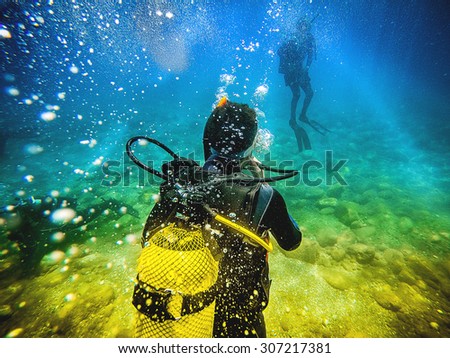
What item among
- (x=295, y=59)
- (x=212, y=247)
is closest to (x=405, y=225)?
(x=212, y=247)

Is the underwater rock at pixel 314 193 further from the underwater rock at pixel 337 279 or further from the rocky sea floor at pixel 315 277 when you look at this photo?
the underwater rock at pixel 337 279

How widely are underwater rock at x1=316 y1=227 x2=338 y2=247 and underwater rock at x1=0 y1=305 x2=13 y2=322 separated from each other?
554cm

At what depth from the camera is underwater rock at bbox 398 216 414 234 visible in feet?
16.5

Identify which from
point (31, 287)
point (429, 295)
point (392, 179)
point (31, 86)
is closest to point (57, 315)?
point (31, 287)

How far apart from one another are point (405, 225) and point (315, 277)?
3.40 m

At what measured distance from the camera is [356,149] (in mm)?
12484

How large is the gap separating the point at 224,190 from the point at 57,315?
337cm

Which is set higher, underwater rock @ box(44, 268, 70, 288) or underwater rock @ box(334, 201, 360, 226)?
underwater rock @ box(334, 201, 360, 226)

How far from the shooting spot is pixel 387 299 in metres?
3.17

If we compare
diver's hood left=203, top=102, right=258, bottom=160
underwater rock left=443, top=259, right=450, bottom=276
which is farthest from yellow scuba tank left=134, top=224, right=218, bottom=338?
underwater rock left=443, top=259, right=450, bottom=276

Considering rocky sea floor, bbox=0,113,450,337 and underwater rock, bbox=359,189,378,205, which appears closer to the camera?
rocky sea floor, bbox=0,113,450,337

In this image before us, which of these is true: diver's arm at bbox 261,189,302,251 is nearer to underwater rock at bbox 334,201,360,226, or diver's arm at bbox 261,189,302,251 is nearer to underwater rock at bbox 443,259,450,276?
underwater rock at bbox 443,259,450,276

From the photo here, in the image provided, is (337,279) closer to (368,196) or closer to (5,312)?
(368,196)

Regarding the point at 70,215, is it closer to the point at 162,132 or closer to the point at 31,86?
the point at 162,132
